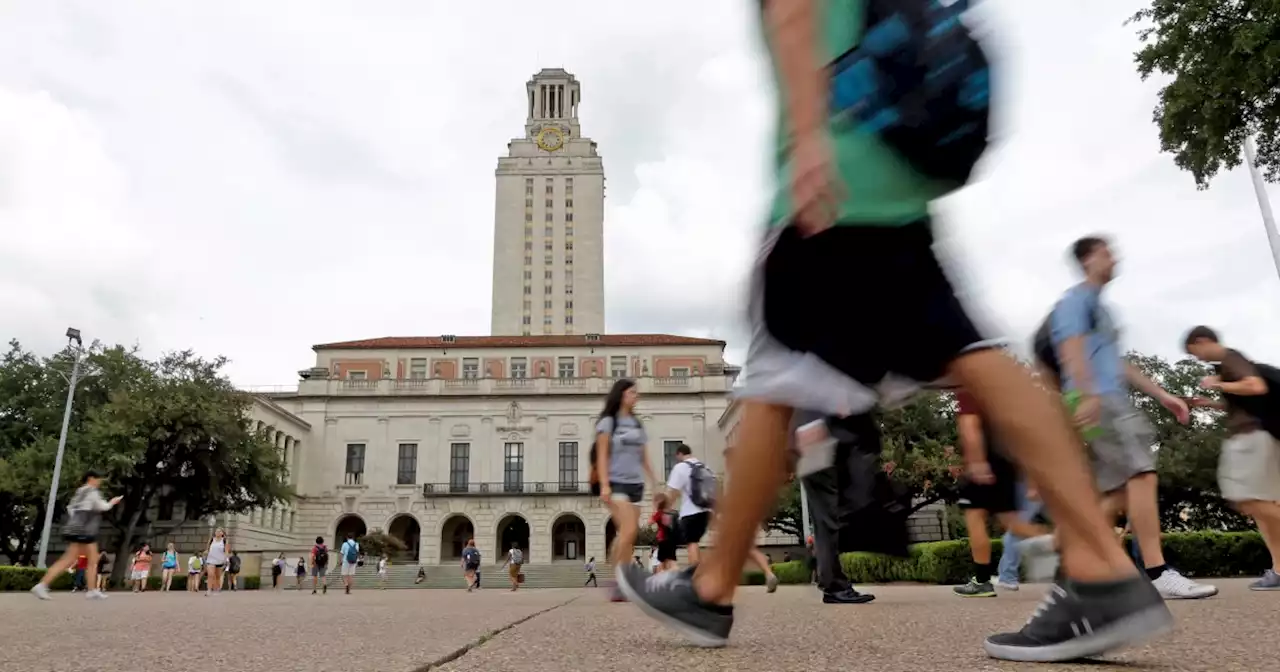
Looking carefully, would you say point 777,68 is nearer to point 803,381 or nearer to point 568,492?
point 803,381

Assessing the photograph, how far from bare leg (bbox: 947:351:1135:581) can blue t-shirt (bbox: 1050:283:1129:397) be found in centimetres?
185

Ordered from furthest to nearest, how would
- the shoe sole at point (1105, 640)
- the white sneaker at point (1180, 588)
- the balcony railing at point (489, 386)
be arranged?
the balcony railing at point (489, 386) < the white sneaker at point (1180, 588) < the shoe sole at point (1105, 640)

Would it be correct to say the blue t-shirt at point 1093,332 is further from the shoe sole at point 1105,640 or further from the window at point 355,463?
the window at point 355,463

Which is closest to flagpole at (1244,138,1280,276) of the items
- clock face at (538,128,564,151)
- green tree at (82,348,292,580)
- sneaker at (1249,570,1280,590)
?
sneaker at (1249,570,1280,590)

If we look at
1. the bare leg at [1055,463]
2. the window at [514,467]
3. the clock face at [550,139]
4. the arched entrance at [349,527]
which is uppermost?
the clock face at [550,139]

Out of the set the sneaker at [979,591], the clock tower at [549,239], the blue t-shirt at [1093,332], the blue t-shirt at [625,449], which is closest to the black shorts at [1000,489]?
the blue t-shirt at [1093,332]

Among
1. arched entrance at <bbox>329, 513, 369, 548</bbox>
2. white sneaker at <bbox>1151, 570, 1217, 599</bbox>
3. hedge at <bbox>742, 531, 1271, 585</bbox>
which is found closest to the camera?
white sneaker at <bbox>1151, 570, 1217, 599</bbox>

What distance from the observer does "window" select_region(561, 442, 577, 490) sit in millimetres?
51875

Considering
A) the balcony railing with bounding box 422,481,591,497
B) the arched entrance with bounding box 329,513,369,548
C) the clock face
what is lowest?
the arched entrance with bounding box 329,513,369,548

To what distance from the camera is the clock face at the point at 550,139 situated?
90.5 meters

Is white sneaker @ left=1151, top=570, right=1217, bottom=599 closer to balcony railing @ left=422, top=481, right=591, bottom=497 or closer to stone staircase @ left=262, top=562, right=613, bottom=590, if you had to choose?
stone staircase @ left=262, top=562, right=613, bottom=590

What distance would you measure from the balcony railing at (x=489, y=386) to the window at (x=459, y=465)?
3.41 metres

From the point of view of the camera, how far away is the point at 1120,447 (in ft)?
15.0

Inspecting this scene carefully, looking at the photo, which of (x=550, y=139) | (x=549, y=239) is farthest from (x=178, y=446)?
(x=550, y=139)
